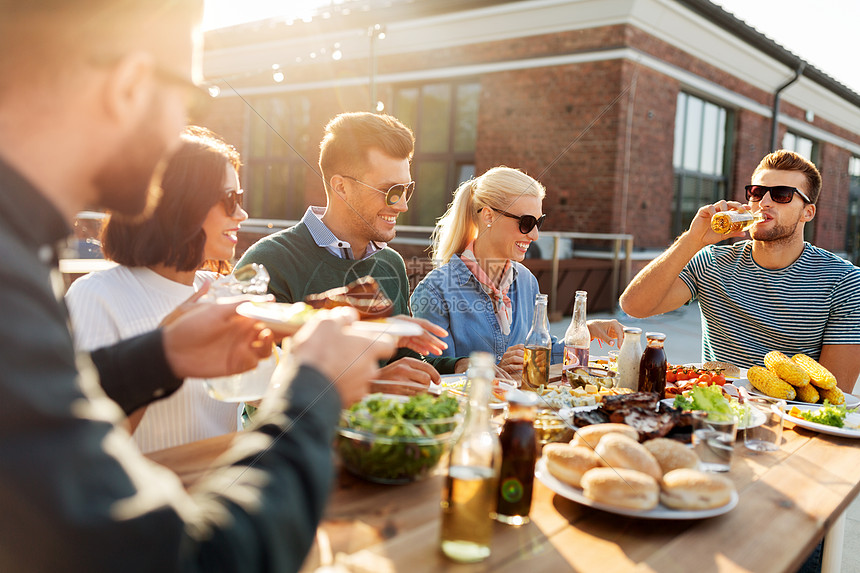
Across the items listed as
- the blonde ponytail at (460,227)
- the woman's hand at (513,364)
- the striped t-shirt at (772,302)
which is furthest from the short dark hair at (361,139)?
the striped t-shirt at (772,302)

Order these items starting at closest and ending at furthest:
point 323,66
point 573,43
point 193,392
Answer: point 193,392, point 573,43, point 323,66

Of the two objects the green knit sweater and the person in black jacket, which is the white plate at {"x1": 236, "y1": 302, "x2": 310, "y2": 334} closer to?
the person in black jacket

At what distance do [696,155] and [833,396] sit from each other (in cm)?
1076

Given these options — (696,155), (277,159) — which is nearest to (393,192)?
(696,155)

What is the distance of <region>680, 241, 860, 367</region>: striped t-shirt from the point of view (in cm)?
282

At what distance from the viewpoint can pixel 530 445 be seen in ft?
3.78

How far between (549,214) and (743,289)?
7485mm

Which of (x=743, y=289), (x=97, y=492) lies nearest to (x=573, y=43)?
(x=743, y=289)

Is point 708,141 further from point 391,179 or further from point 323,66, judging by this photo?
point 391,179

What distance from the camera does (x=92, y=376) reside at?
2.37ft

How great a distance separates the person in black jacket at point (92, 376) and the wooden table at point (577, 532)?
0.33 meters

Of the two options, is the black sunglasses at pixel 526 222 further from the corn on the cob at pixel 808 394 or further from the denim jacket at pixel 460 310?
the corn on the cob at pixel 808 394

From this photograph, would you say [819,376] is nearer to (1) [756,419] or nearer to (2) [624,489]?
(1) [756,419]

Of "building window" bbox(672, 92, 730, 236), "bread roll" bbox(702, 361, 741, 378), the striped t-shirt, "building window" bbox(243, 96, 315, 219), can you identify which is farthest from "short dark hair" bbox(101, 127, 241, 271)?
"building window" bbox(243, 96, 315, 219)
